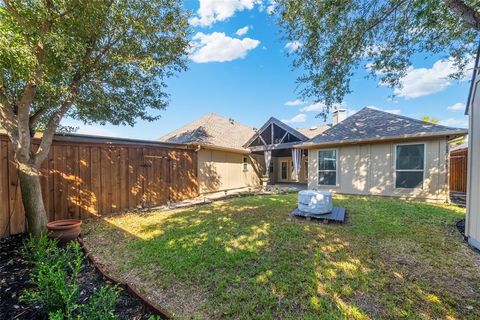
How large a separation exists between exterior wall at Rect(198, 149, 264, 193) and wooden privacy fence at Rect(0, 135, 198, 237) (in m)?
2.09

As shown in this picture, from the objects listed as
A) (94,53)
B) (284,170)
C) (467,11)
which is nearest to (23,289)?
(94,53)

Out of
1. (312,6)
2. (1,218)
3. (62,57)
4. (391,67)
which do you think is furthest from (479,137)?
(1,218)

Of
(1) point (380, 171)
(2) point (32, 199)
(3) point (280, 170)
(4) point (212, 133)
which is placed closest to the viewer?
(2) point (32, 199)

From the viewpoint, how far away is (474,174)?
408 cm

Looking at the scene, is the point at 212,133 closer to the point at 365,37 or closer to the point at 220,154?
the point at 220,154

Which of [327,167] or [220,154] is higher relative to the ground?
[220,154]

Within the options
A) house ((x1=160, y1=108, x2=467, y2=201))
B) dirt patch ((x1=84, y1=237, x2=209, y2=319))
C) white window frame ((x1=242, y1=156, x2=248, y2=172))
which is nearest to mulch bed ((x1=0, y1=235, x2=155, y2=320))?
dirt patch ((x1=84, y1=237, x2=209, y2=319))

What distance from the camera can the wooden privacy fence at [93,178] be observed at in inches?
189

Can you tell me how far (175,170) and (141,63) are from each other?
5.25 m

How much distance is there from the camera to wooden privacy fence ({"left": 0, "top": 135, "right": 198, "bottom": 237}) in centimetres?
481

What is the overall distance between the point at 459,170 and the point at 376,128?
6128mm

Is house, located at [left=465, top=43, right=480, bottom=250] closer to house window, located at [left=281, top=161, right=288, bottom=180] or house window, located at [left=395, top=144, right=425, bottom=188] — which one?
house window, located at [left=395, top=144, right=425, bottom=188]

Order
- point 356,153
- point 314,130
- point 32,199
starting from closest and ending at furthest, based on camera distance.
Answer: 1. point 32,199
2. point 356,153
3. point 314,130

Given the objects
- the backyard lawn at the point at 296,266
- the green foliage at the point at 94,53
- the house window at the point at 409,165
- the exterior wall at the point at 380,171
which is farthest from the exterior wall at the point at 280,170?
the green foliage at the point at 94,53
